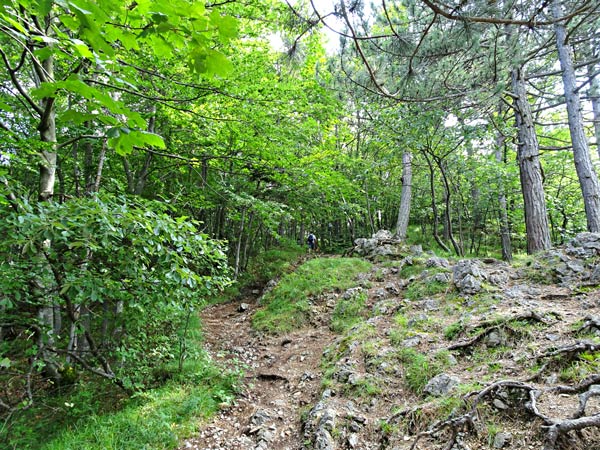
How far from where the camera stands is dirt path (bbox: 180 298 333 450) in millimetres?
3352

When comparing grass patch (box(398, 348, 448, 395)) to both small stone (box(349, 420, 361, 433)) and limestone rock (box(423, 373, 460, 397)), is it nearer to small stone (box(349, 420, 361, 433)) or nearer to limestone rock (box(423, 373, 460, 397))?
limestone rock (box(423, 373, 460, 397))

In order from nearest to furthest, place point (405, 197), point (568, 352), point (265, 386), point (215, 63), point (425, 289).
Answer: point (215, 63) < point (568, 352) < point (265, 386) < point (425, 289) < point (405, 197)

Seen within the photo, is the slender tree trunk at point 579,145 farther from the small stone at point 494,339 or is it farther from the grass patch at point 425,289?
the small stone at point 494,339

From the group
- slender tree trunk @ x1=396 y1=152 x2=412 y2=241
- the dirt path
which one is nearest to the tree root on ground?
the dirt path

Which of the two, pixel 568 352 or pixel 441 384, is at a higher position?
pixel 568 352

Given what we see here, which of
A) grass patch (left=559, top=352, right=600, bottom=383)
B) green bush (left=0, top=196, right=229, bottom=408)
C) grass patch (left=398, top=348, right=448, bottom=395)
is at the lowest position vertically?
grass patch (left=398, top=348, right=448, bottom=395)

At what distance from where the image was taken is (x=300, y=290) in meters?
8.03

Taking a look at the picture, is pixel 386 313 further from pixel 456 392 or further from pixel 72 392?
pixel 72 392

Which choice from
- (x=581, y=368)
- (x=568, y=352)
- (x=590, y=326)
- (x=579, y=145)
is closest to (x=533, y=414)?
(x=581, y=368)

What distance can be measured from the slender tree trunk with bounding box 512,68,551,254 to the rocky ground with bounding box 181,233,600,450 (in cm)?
117

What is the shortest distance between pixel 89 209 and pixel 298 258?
37.4 feet

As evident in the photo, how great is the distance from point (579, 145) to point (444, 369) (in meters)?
6.91

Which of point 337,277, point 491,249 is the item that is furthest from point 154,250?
point 491,249

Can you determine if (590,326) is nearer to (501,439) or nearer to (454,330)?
(454,330)
